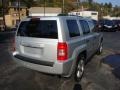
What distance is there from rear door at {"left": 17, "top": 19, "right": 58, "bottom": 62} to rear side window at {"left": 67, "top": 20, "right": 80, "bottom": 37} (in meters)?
0.51

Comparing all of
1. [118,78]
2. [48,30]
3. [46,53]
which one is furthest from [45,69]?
[118,78]

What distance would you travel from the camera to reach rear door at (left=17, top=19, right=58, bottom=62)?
6.21 m

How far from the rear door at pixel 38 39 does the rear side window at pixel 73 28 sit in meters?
0.51

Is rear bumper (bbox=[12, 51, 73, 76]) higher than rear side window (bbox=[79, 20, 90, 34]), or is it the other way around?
rear side window (bbox=[79, 20, 90, 34])

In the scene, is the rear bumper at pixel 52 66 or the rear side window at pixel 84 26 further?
the rear side window at pixel 84 26

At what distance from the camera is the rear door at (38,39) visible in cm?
621

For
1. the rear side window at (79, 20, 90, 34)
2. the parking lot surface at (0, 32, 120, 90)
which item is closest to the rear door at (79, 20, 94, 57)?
the rear side window at (79, 20, 90, 34)

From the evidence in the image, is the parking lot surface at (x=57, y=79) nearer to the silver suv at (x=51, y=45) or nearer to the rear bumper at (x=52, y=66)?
the silver suv at (x=51, y=45)

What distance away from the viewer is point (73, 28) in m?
6.84

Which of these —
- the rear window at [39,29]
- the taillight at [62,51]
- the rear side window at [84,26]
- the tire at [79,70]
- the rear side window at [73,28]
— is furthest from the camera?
the rear side window at [84,26]

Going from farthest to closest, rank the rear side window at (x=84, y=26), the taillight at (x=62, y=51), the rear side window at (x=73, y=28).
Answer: the rear side window at (x=84, y=26)
the rear side window at (x=73, y=28)
the taillight at (x=62, y=51)

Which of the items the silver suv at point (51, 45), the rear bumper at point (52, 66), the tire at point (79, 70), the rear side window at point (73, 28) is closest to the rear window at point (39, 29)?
the silver suv at point (51, 45)

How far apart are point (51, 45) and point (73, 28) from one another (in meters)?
1.01

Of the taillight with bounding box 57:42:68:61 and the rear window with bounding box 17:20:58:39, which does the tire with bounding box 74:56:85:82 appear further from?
Answer: the rear window with bounding box 17:20:58:39
